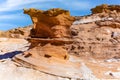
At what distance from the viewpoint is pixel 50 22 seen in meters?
19.2

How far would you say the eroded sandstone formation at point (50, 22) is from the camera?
1909 cm

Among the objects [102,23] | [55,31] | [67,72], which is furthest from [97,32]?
[67,72]

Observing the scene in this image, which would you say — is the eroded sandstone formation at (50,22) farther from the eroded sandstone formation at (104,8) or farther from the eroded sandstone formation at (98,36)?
the eroded sandstone formation at (104,8)

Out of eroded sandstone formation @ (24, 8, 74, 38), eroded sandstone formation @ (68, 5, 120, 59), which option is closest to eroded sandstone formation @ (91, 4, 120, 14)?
eroded sandstone formation @ (68, 5, 120, 59)

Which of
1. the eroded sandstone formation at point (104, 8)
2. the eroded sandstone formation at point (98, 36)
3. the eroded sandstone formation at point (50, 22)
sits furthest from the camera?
the eroded sandstone formation at point (104, 8)

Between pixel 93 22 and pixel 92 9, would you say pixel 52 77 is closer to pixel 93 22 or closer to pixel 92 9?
pixel 93 22

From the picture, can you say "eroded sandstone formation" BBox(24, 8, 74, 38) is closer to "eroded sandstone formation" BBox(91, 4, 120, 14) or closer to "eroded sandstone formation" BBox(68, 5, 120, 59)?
"eroded sandstone formation" BBox(68, 5, 120, 59)

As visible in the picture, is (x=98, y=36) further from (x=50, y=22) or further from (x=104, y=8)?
(x=104, y=8)

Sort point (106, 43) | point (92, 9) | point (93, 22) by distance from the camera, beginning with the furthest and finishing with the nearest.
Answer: point (92, 9), point (93, 22), point (106, 43)

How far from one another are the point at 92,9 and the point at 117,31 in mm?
8495

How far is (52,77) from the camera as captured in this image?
1688 cm

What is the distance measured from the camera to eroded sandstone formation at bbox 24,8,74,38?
1909 centimetres

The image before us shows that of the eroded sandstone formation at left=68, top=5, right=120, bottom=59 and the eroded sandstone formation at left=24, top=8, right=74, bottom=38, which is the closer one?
the eroded sandstone formation at left=24, top=8, right=74, bottom=38

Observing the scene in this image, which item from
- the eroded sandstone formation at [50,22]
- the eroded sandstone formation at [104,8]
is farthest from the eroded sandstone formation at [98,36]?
the eroded sandstone formation at [50,22]
